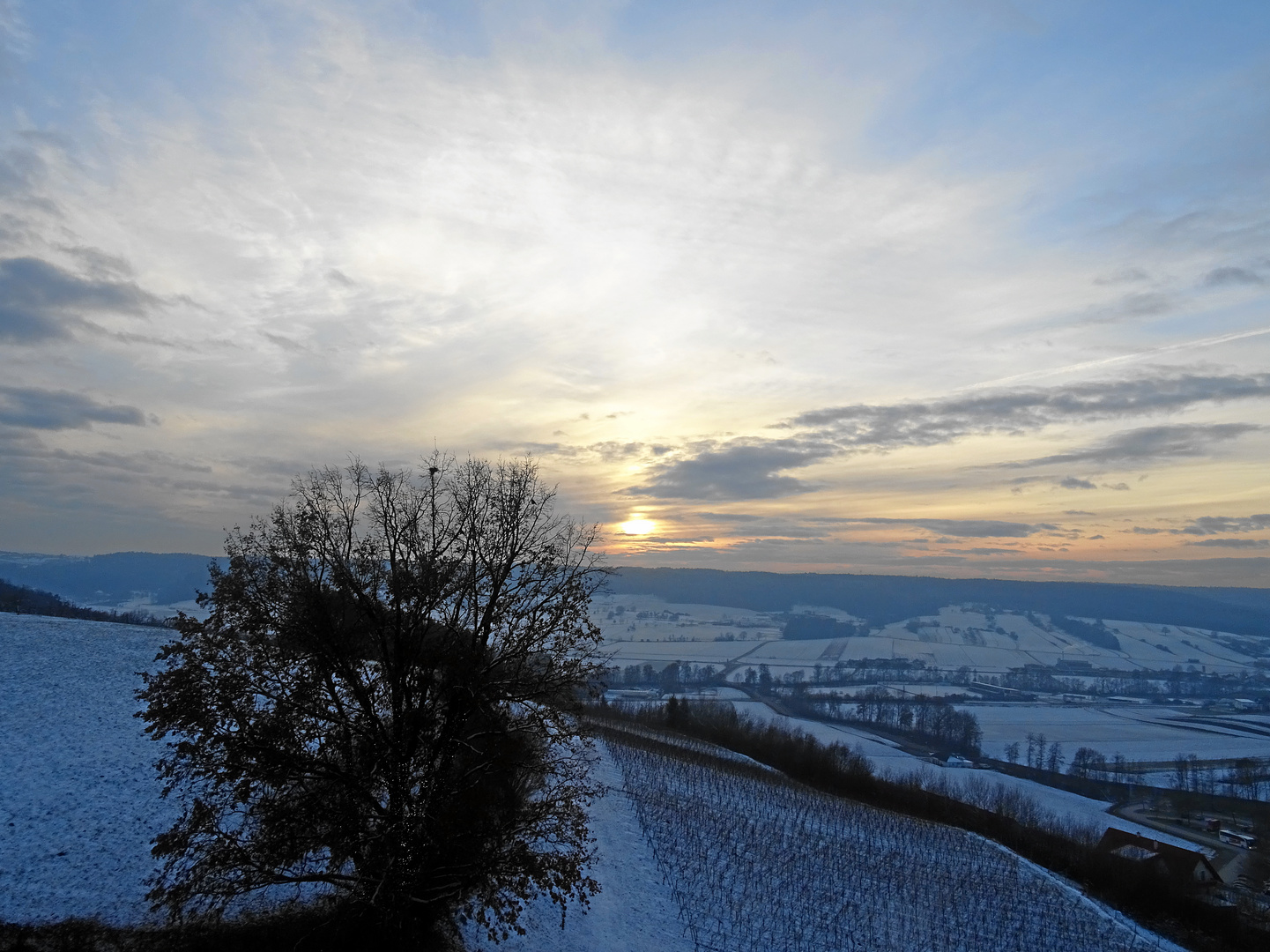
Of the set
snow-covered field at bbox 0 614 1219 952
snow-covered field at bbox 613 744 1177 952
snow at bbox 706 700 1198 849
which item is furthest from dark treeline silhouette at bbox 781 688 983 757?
snow-covered field at bbox 0 614 1219 952

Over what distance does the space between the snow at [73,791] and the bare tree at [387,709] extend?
2743mm

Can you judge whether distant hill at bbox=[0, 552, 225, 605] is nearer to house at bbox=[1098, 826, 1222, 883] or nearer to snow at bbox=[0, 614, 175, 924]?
snow at bbox=[0, 614, 175, 924]

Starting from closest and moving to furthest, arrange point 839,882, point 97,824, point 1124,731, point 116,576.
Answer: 1. point 97,824
2. point 839,882
3. point 1124,731
4. point 116,576

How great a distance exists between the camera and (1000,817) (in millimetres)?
45500

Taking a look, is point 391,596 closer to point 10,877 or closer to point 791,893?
point 10,877

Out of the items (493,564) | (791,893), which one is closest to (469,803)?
(493,564)

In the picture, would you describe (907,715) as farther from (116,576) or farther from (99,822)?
(116,576)

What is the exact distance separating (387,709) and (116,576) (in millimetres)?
158213

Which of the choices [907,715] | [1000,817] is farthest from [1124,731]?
[1000,817]

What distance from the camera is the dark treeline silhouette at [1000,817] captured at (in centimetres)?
2988

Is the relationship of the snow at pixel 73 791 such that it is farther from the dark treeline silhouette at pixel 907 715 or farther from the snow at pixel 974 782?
the dark treeline silhouette at pixel 907 715

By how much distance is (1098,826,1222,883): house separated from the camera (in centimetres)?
3647

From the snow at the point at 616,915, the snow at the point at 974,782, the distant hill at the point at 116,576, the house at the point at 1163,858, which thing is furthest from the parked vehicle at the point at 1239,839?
the distant hill at the point at 116,576

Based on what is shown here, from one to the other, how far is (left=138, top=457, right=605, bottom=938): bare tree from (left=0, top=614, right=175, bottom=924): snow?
274cm
